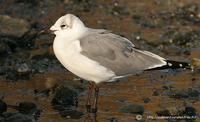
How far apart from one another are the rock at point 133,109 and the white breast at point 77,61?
521 millimetres

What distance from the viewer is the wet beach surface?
26.8ft

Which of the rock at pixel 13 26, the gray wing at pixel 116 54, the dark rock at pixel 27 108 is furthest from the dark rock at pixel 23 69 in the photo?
the gray wing at pixel 116 54

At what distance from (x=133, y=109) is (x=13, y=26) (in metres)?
4.10

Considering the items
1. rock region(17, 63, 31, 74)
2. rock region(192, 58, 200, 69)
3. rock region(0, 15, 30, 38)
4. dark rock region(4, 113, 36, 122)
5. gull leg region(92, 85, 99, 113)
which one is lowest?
dark rock region(4, 113, 36, 122)

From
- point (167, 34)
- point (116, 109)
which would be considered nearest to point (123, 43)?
point (116, 109)

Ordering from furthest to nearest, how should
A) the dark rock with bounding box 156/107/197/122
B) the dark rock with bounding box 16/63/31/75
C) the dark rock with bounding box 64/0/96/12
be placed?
the dark rock with bounding box 64/0/96/12 < the dark rock with bounding box 16/63/31/75 < the dark rock with bounding box 156/107/197/122

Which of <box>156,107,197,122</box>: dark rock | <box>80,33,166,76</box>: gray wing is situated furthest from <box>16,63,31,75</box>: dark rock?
<box>156,107,197,122</box>: dark rock

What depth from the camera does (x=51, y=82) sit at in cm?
912

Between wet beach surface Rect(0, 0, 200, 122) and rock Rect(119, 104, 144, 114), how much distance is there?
1cm

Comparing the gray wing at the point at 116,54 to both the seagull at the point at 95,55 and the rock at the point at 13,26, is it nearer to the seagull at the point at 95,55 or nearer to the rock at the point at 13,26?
the seagull at the point at 95,55

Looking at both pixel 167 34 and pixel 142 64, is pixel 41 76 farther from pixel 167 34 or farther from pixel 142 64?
pixel 167 34

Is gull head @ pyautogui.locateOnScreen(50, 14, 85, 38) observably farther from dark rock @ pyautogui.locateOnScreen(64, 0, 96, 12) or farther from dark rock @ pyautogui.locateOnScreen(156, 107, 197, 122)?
dark rock @ pyautogui.locateOnScreen(64, 0, 96, 12)

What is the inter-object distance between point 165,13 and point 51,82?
514cm

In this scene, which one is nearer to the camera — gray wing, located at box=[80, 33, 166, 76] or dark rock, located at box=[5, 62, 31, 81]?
gray wing, located at box=[80, 33, 166, 76]
